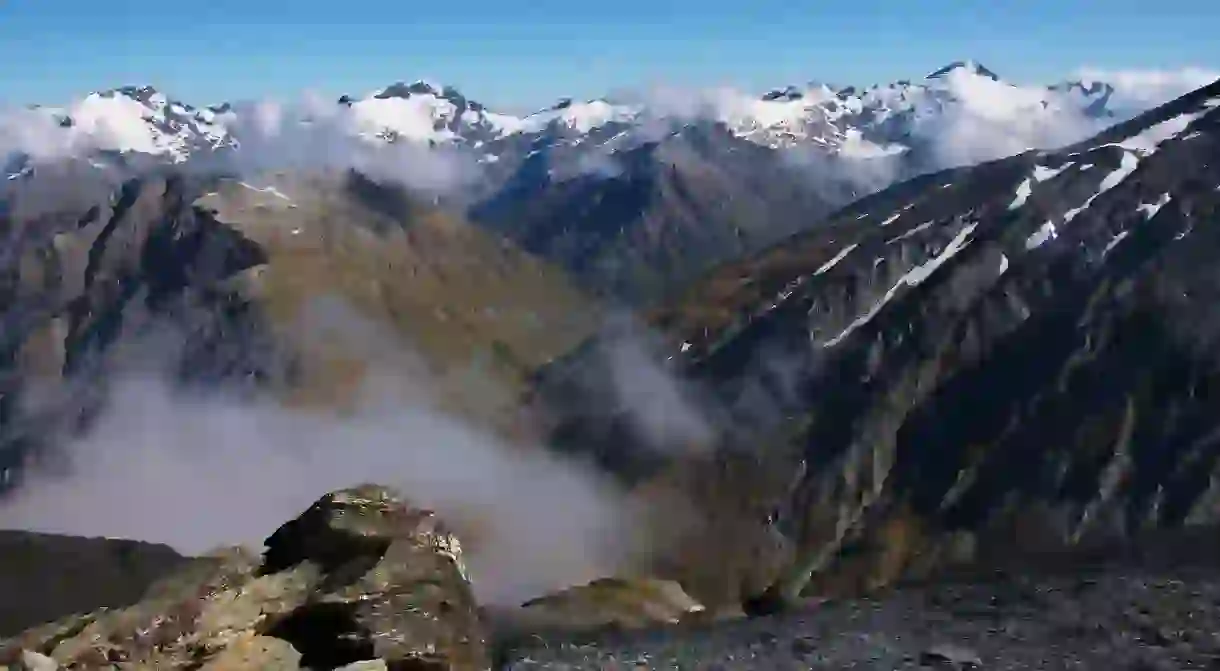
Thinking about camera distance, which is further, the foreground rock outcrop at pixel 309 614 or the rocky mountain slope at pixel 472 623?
the foreground rock outcrop at pixel 309 614

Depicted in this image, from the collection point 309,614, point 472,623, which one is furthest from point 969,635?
point 309,614

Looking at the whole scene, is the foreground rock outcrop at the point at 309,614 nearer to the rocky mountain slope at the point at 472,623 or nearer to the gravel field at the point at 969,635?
the rocky mountain slope at the point at 472,623

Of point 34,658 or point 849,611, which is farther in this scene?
point 849,611

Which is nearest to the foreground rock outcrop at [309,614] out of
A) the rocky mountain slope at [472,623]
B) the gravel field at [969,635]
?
the rocky mountain slope at [472,623]

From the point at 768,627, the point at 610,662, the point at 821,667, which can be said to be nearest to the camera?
the point at 821,667

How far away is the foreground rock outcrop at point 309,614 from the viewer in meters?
20.9

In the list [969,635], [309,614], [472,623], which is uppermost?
[309,614]

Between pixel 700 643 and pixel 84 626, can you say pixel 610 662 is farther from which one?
pixel 84 626

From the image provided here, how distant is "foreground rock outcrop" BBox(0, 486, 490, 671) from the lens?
20.9m

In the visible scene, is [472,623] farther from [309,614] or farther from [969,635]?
[969,635]

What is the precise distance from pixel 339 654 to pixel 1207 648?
559 inches

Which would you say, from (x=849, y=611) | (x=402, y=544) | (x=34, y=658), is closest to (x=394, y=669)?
(x=402, y=544)

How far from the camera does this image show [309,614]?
22.2 m

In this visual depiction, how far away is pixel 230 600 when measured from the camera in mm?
22594
